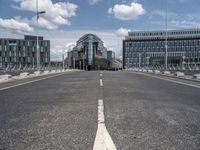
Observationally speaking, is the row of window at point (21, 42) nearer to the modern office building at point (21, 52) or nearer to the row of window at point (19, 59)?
the modern office building at point (21, 52)

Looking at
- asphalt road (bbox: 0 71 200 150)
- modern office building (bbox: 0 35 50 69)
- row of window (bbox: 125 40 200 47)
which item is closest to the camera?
asphalt road (bbox: 0 71 200 150)

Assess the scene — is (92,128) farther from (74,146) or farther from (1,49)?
(1,49)

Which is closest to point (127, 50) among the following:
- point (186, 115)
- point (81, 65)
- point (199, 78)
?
point (81, 65)

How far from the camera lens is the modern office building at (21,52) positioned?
107m

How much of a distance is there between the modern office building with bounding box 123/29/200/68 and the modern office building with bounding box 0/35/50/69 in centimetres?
5053

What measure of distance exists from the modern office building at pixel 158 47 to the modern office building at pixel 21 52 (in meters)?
50.5

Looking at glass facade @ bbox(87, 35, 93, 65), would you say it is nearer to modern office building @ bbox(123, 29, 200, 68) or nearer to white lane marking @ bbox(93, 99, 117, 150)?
modern office building @ bbox(123, 29, 200, 68)

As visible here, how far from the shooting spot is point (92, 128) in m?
4.29

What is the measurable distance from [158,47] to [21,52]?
7896 cm

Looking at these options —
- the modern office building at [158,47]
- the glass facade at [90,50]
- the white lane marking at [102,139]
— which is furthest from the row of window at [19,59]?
the white lane marking at [102,139]

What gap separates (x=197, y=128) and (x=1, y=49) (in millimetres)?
113737

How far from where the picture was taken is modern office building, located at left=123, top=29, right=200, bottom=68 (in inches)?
5148

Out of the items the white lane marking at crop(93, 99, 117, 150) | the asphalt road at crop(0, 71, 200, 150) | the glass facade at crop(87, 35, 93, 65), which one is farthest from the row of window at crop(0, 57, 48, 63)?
the white lane marking at crop(93, 99, 117, 150)

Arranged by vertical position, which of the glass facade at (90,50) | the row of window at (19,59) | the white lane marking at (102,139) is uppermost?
the glass facade at (90,50)
